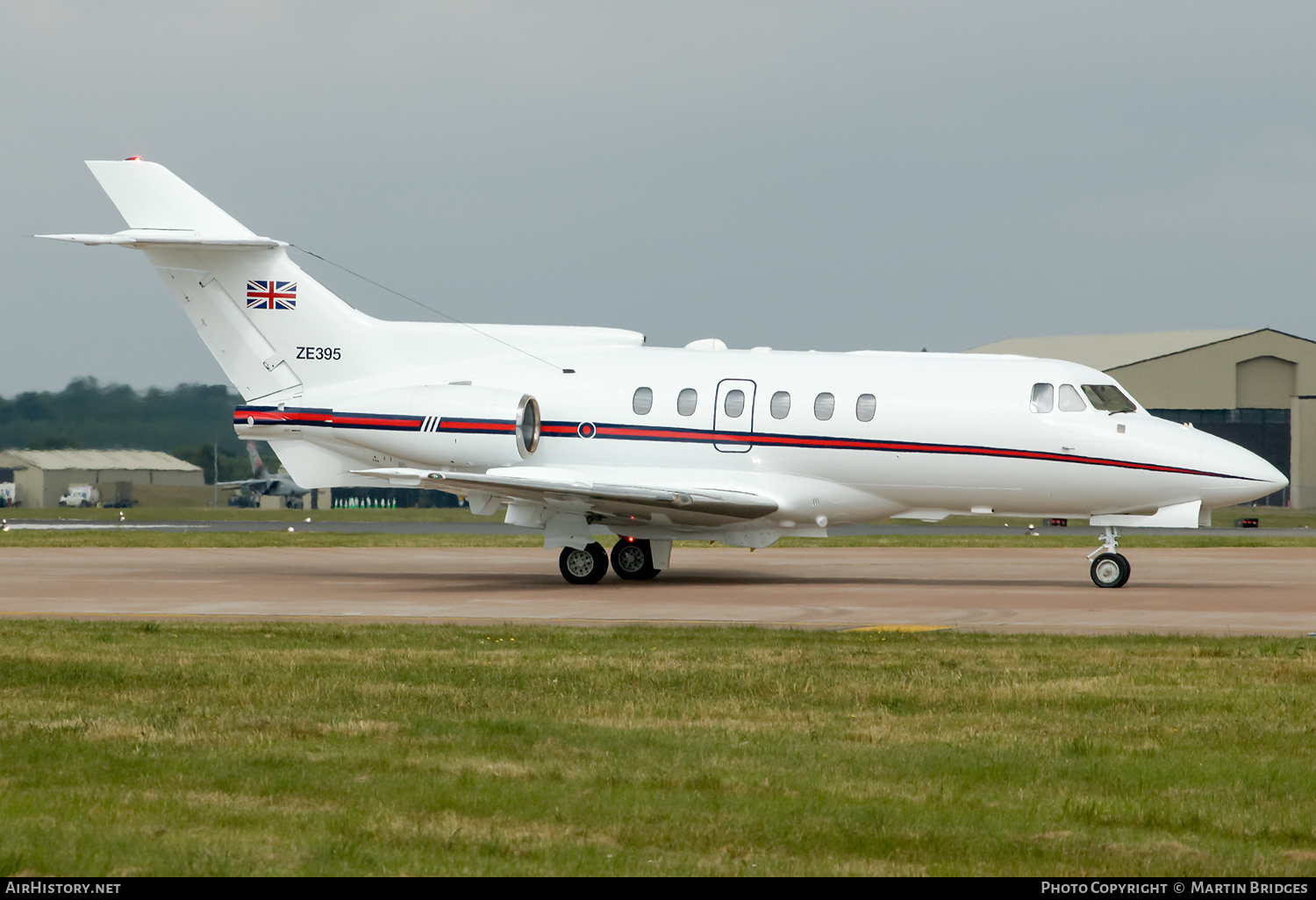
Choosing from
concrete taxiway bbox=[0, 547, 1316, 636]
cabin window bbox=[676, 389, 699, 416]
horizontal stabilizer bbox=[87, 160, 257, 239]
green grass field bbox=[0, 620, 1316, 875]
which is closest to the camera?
green grass field bbox=[0, 620, 1316, 875]

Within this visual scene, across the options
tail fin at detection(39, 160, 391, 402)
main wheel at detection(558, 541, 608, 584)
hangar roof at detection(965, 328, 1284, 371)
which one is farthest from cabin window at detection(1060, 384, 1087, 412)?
hangar roof at detection(965, 328, 1284, 371)

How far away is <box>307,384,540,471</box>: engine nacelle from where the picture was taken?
2223 cm

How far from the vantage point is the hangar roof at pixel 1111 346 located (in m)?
72.4

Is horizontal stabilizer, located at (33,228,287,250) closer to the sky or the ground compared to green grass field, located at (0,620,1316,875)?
closer to the sky

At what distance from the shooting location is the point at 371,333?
77.3 feet

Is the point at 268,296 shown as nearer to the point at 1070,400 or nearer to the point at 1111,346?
the point at 1070,400

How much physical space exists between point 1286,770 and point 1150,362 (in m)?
66.8

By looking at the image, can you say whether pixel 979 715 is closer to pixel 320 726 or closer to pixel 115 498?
pixel 320 726

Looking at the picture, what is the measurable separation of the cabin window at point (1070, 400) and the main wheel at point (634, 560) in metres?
7.00

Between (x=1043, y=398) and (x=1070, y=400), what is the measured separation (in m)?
0.41

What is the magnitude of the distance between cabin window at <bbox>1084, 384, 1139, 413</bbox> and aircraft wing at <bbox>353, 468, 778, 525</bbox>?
5155mm

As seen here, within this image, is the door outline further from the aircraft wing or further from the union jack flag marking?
the union jack flag marking

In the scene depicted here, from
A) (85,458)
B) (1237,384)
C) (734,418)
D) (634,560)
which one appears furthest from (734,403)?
(1237,384)

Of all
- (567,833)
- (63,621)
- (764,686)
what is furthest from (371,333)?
(567,833)
